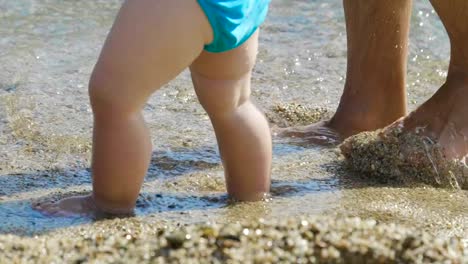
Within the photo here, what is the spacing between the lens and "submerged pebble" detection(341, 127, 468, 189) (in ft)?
10.8

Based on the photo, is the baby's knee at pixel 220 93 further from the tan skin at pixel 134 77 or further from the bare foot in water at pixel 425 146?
the bare foot in water at pixel 425 146

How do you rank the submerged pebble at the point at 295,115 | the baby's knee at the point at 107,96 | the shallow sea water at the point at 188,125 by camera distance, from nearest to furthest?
the baby's knee at the point at 107,96 → the shallow sea water at the point at 188,125 → the submerged pebble at the point at 295,115

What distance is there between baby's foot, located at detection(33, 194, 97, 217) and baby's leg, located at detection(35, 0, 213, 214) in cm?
15

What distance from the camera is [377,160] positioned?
11.0 feet

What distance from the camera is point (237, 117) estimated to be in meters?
2.99

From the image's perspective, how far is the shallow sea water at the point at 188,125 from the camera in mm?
2965

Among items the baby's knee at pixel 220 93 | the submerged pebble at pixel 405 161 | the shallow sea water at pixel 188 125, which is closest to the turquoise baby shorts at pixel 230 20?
the baby's knee at pixel 220 93

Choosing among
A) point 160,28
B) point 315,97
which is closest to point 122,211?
point 160,28

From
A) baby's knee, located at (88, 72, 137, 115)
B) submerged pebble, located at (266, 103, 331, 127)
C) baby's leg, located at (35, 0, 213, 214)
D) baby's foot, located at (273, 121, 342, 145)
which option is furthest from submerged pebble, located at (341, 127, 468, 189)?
baby's knee, located at (88, 72, 137, 115)

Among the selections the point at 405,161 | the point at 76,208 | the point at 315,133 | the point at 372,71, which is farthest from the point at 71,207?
the point at 372,71

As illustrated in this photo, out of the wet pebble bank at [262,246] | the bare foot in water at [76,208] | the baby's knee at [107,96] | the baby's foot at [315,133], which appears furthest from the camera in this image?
the baby's foot at [315,133]

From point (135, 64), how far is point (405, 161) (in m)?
1.05

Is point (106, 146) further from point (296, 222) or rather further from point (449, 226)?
point (449, 226)

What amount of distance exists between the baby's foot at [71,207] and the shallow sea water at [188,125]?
28 mm
